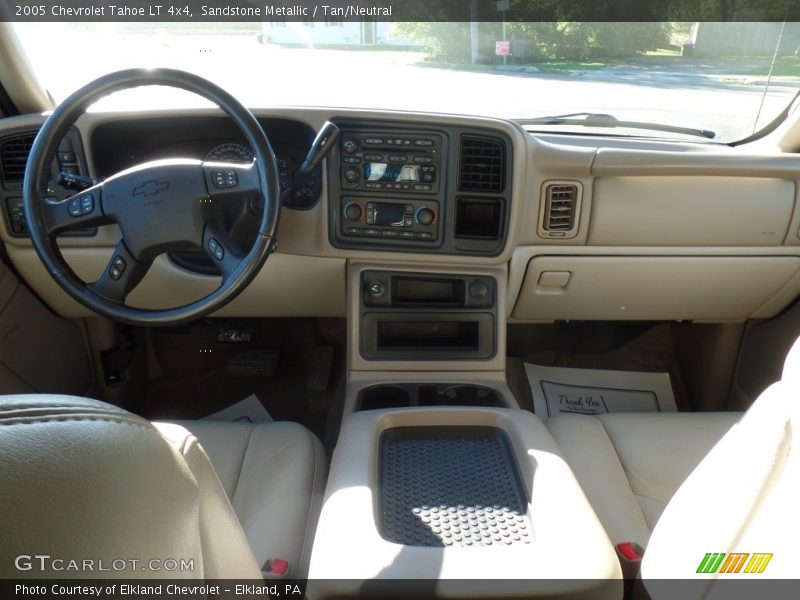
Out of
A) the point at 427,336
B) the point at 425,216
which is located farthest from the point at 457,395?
the point at 425,216

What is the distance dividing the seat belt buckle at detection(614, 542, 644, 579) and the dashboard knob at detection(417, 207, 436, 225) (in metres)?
0.99

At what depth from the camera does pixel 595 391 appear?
2264 mm

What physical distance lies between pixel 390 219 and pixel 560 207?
51 cm

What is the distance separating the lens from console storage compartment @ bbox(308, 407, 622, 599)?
0.95 meters

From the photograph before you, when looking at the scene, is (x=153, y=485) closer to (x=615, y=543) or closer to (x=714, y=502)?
(x=714, y=502)

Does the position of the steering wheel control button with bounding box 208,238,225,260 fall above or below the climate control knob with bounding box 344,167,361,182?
below

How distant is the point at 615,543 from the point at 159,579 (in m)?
0.99

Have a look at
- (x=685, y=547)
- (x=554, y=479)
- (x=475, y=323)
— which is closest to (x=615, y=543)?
(x=554, y=479)

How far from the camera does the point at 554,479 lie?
1.16m

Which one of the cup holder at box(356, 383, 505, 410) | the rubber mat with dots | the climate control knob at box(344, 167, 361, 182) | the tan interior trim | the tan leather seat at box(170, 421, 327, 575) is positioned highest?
the tan interior trim

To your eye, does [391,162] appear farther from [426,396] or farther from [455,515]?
[455,515]

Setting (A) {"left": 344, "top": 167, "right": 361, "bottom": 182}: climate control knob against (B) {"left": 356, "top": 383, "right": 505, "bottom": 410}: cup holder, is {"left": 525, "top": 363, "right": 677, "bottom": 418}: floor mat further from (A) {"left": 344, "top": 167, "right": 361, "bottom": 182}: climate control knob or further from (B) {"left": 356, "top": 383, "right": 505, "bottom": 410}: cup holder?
(A) {"left": 344, "top": 167, "right": 361, "bottom": 182}: climate control knob

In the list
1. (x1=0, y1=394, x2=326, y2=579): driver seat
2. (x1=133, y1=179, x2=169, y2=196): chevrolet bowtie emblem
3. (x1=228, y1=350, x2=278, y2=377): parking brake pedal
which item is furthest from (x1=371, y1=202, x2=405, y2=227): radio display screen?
(x1=0, y1=394, x2=326, y2=579): driver seat

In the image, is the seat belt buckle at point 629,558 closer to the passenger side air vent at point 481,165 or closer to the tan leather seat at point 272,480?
the tan leather seat at point 272,480
